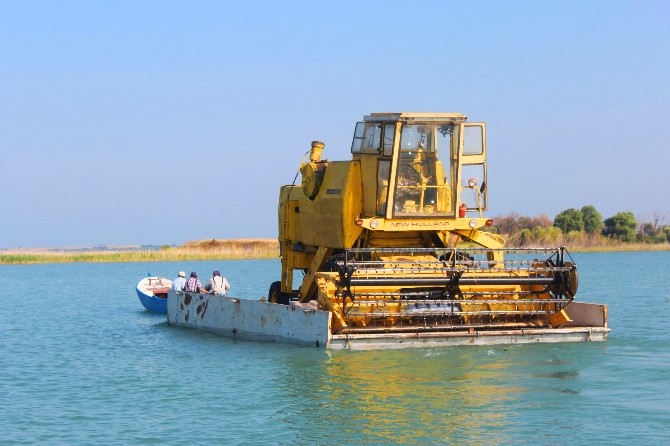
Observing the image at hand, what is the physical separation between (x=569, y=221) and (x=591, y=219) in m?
2.14

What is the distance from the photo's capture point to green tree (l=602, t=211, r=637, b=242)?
85250mm

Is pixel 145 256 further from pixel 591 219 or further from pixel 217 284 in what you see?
pixel 217 284

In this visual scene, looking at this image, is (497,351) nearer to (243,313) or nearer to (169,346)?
(243,313)

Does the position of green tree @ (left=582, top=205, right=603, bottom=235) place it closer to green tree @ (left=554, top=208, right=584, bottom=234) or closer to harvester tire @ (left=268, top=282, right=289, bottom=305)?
green tree @ (left=554, top=208, right=584, bottom=234)

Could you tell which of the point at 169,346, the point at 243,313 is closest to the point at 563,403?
the point at 243,313

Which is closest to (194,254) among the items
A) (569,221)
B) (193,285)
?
(569,221)

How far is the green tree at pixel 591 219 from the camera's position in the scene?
87.2 meters

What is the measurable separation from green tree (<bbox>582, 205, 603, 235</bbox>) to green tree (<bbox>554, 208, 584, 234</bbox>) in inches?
19.7

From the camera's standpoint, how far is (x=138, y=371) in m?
20.6

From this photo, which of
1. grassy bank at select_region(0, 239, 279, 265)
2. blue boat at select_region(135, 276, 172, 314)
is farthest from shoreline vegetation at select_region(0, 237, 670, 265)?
blue boat at select_region(135, 276, 172, 314)

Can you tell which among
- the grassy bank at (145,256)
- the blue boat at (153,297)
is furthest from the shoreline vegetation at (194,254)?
the blue boat at (153,297)

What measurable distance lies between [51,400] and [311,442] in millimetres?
5585

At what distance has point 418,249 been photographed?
1986 cm

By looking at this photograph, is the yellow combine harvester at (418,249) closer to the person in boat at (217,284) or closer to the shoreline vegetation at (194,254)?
the person in boat at (217,284)
